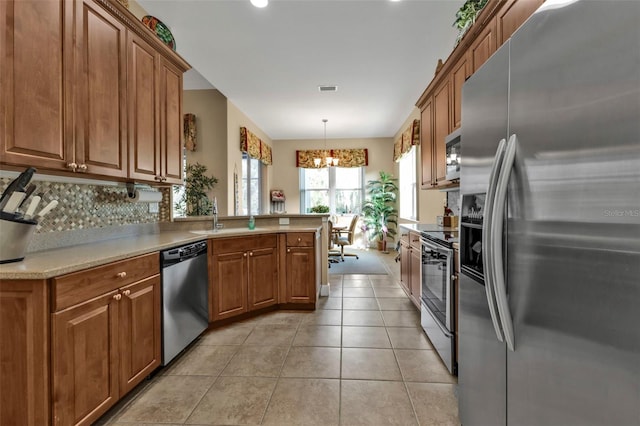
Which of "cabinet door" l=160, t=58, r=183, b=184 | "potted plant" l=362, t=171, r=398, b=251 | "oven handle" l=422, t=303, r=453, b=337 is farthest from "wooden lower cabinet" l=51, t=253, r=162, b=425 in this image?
"potted plant" l=362, t=171, r=398, b=251

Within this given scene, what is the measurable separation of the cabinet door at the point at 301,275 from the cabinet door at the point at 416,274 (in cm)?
106

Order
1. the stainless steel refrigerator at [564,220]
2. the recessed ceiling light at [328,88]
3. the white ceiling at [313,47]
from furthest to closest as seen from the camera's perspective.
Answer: the recessed ceiling light at [328,88], the white ceiling at [313,47], the stainless steel refrigerator at [564,220]

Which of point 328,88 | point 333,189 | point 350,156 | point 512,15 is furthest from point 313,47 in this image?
point 333,189

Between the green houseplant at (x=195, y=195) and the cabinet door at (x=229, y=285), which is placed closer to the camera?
the cabinet door at (x=229, y=285)

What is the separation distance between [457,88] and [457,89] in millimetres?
11

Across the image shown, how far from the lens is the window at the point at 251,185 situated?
599 centimetres

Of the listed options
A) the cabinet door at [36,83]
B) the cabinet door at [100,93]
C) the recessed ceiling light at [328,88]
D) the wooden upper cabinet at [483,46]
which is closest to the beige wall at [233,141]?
the recessed ceiling light at [328,88]

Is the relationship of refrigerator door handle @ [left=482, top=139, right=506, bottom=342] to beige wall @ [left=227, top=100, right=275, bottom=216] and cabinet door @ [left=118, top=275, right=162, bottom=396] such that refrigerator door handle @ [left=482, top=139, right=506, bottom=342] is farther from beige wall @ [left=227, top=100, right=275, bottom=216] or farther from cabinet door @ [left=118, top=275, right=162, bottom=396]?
beige wall @ [left=227, top=100, right=275, bottom=216]

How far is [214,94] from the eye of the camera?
4832 millimetres

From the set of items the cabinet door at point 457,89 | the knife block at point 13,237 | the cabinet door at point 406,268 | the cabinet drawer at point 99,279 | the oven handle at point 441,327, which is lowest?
the oven handle at point 441,327

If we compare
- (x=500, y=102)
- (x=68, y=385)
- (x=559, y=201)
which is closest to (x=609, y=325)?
(x=559, y=201)

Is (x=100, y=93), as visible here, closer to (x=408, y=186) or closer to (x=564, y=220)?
(x=564, y=220)

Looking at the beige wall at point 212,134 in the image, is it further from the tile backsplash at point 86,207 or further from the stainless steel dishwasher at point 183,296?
the stainless steel dishwasher at point 183,296

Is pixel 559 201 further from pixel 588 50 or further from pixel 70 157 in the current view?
pixel 70 157
